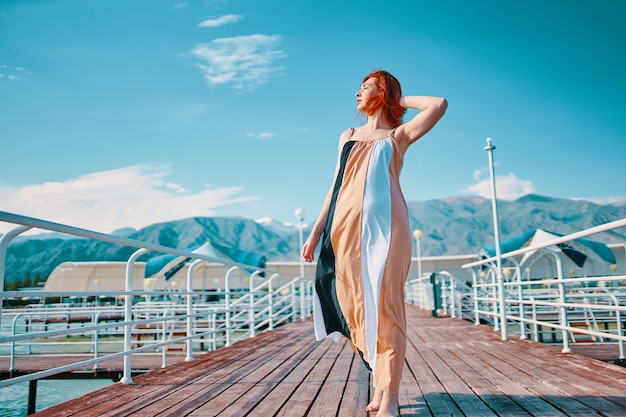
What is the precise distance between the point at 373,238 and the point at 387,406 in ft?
2.09

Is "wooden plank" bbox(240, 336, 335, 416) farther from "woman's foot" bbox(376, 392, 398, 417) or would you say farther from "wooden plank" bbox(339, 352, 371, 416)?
"woman's foot" bbox(376, 392, 398, 417)

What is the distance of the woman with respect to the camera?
192 centimetres

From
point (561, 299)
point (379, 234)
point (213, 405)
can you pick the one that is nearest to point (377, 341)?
point (379, 234)

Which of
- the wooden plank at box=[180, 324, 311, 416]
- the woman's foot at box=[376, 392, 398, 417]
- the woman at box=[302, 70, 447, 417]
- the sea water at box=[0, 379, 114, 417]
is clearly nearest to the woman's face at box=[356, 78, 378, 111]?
the woman at box=[302, 70, 447, 417]

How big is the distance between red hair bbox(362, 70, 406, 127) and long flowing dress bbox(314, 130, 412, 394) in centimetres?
13

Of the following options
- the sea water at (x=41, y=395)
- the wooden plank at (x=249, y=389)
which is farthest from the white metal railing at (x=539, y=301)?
the sea water at (x=41, y=395)

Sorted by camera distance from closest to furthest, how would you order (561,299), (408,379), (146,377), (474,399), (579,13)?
(474,399)
(408,379)
(146,377)
(561,299)
(579,13)

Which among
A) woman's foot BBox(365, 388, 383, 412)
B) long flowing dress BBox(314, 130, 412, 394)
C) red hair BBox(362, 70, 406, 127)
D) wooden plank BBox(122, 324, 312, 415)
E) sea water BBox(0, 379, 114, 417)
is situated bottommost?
sea water BBox(0, 379, 114, 417)

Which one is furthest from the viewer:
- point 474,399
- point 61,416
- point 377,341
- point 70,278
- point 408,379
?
point 70,278

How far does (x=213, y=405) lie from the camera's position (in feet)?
7.64

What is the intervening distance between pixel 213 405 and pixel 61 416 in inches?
24.9

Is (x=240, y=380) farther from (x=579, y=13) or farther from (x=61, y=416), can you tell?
(x=579, y=13)

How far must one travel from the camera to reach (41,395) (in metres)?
8.08

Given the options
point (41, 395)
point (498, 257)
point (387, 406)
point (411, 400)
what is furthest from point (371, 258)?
point (41, 395)
